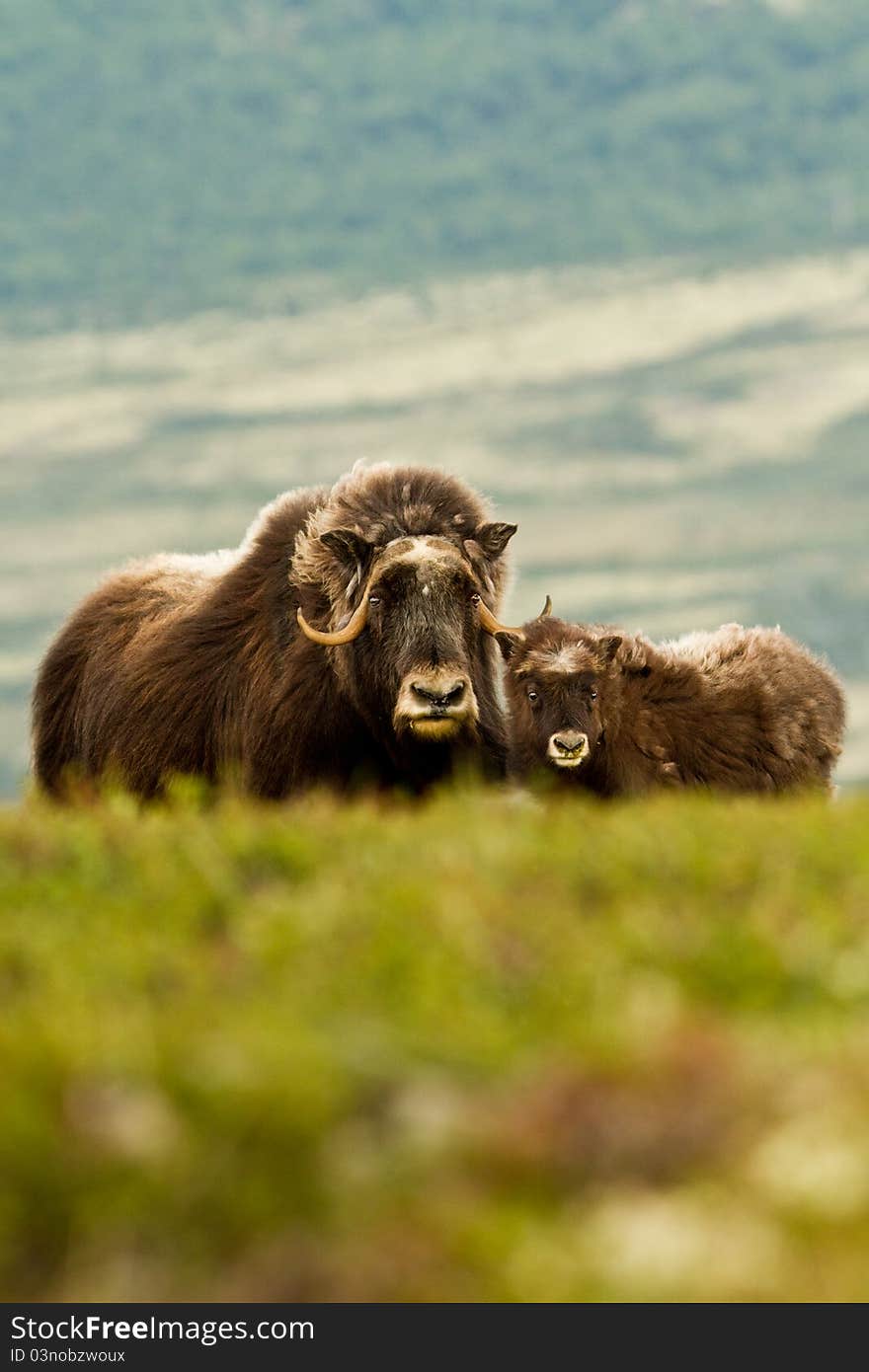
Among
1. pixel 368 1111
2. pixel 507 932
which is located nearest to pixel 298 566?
pixel 507 932

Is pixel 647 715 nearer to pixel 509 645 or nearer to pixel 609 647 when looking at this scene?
pixel 609 647

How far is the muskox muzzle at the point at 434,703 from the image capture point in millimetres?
9172

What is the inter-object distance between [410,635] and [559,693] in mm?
1214

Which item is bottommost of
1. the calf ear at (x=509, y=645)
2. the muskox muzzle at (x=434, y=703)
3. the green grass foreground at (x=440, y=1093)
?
the green grass foreground at (x=440, y=1093)

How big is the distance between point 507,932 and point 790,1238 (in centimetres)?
129

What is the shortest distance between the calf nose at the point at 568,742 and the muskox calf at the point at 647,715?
54 millimetres

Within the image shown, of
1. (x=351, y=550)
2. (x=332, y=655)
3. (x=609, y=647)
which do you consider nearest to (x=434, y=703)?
(x=332, y=655)

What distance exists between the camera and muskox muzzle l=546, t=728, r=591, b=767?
10.1 metres

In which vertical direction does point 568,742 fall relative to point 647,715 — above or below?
below

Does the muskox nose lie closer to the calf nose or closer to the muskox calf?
the calf nose

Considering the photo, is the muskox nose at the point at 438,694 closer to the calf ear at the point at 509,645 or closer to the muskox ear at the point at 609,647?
the calf ear at the point at 509,645

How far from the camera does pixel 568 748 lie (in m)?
10.1

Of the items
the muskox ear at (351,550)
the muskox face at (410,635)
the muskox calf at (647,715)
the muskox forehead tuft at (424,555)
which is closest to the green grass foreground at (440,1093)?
the muskox face at (410,635)

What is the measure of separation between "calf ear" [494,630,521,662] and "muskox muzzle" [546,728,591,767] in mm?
614
